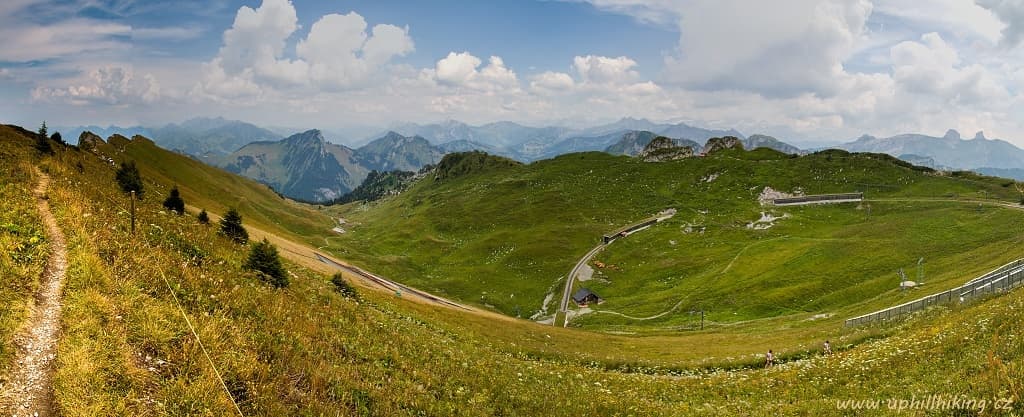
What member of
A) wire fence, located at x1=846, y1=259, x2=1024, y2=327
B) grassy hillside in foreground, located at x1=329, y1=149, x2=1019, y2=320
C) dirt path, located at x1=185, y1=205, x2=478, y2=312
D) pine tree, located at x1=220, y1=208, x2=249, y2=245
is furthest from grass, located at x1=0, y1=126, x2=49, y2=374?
grassy hillside in foreground, located at x1=329, y1=149, x2=1019, y2=320

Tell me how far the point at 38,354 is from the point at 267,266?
12.7 metres

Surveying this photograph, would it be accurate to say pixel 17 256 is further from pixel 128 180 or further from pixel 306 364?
pixel 128 180

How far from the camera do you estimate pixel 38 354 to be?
369 inches

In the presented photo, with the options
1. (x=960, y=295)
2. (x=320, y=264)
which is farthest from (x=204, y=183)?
(x=960, y=295)

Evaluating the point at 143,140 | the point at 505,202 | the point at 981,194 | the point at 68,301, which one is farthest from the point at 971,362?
the point at 143,140

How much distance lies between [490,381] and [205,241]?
1762 centimetres

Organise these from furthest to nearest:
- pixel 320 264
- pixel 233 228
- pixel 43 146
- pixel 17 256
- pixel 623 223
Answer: pixel 623 223, pixel 320 264, pixel 43 146, pixel 233 228, pixel 17 256

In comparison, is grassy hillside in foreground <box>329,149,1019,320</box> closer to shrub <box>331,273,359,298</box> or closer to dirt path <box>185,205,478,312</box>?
dirt path <box>185,205,478,312</box>

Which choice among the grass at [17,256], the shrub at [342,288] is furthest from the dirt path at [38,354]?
the shrub at [342,288]

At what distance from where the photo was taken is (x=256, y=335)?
1310 centimetres

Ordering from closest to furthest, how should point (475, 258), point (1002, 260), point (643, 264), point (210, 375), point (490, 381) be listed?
point (210, 375)
point (490, 381)
point (1002, 260)
point (643, 264)
point (475, 258)

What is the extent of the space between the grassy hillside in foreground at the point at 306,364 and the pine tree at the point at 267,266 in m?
0.91

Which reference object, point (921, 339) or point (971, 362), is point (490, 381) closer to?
point (971, 362)

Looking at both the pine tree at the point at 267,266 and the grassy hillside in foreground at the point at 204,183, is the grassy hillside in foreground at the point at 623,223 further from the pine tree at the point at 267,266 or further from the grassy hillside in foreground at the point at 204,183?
the pine tree at the point at 267,266
